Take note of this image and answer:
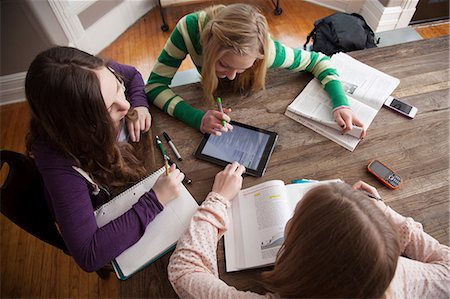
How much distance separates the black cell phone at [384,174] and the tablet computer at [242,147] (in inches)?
12.7

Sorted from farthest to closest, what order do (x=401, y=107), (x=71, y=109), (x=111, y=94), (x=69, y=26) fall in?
(x=69, y=26) < (x=401, y=107) < (x=111, y=94) < (x=71, y=109)

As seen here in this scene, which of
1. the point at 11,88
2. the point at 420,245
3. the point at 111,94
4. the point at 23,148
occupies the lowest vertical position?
the point at 23,148

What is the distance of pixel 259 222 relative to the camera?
84 cm

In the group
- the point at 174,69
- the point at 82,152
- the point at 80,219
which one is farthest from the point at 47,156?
the point at 174,69

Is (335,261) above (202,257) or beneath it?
above

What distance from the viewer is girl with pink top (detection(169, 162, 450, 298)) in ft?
1.74

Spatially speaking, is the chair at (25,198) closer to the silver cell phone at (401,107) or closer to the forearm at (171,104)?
the forearm at (171,104)

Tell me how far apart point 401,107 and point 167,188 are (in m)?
0.89

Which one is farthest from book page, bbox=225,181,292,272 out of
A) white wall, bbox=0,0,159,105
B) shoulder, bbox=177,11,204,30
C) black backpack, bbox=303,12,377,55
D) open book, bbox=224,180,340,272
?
white wall, bbox=0,0,159,105

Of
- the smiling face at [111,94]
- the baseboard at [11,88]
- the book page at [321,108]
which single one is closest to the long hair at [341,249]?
the book page at [321,108]

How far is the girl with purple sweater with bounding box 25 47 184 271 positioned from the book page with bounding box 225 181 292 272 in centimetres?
21

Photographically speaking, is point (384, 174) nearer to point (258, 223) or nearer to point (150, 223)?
point (258, 223)

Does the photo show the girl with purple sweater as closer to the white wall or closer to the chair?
the chair

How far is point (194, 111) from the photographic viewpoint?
1068mm
